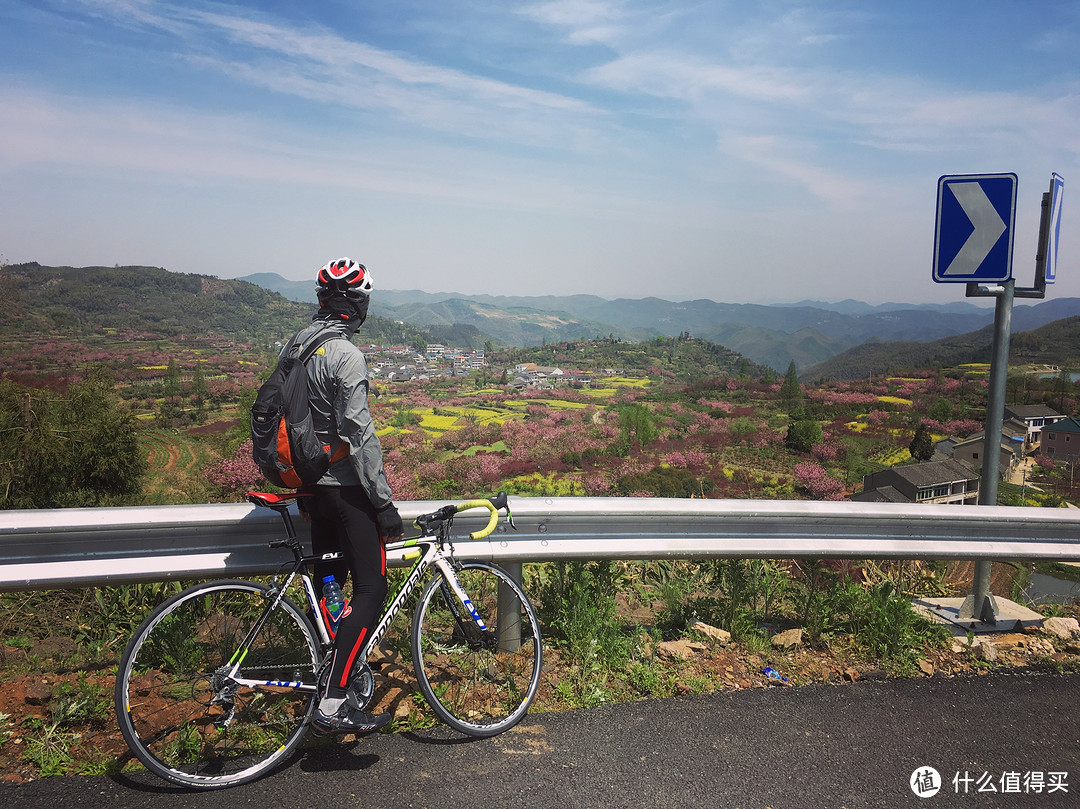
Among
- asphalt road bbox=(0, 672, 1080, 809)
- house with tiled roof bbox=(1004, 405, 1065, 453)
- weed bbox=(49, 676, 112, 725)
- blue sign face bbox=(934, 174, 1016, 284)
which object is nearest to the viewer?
asphalt road bbox=(0, 672, 1080, 809)

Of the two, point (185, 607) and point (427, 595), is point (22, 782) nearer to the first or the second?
point (185, 607)

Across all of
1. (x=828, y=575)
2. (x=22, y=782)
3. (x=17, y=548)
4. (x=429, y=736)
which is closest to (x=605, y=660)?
(x=429, y=736)

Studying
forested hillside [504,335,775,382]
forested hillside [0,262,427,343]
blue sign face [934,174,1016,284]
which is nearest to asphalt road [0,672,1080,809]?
blue sign face [934,174,1016,284]

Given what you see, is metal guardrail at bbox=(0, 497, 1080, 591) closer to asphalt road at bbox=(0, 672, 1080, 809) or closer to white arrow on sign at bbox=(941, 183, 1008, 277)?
asphalt road at bbox=(0, 672, 1080, 809)

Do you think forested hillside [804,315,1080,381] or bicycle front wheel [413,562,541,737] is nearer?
bicycle front wheel [413,562,541,737]

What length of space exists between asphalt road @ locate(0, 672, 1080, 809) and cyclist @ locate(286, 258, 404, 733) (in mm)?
280

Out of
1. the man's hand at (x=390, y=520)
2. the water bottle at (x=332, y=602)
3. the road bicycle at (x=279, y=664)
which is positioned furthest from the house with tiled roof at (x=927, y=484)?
the water bottle at (x=332, y=602)

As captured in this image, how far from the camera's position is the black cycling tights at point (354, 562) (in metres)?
2.75

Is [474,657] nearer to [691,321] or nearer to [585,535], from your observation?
[585,535]

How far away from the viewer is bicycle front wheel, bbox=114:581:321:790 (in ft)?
8.34

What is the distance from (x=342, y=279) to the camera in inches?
110

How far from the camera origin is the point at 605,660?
3.60 m

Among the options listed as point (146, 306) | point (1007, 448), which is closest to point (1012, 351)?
point (1007, 448)

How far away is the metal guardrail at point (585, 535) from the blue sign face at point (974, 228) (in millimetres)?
1602
